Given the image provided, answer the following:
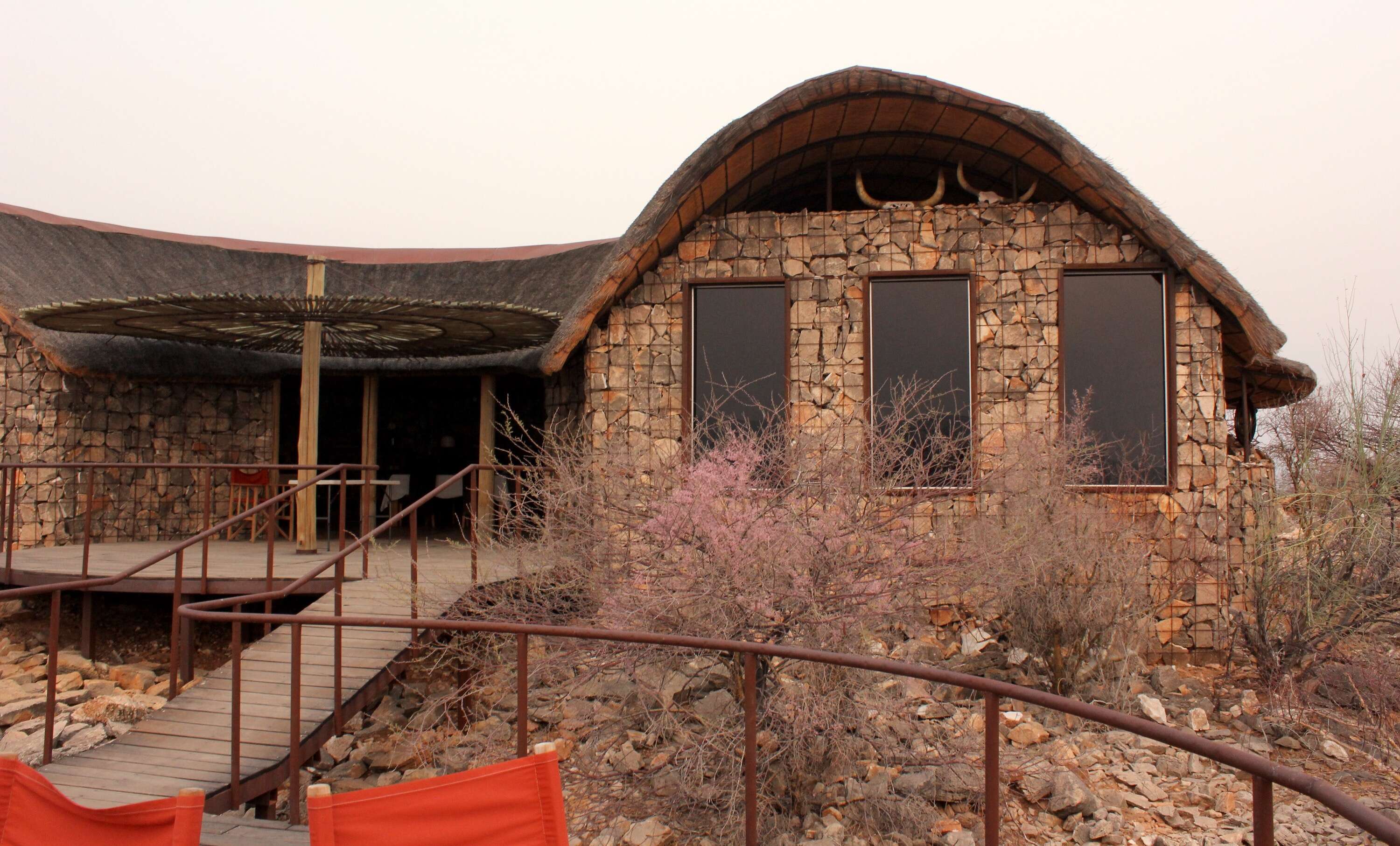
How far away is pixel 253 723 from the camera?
5.28m

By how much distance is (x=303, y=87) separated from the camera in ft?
95.2

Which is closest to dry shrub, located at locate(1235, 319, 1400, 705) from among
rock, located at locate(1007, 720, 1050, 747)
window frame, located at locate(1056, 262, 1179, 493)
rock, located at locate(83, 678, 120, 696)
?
window frame, located at locate(1056, 262, 1179, 493)

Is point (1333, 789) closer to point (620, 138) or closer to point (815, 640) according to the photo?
point (815, 640)

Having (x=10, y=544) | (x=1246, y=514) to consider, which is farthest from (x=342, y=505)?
(x=1246, y=514)

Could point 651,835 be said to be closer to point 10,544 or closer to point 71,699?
point 71,699

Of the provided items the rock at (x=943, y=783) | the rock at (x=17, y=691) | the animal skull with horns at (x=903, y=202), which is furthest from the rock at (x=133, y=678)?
the animal skull with horns at (x=903, y=202)

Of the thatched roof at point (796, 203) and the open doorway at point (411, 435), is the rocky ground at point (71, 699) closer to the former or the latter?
the thatched roof at point (796, 203)

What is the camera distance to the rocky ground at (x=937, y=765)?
490 cm

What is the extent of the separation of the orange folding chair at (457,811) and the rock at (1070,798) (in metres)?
3.63

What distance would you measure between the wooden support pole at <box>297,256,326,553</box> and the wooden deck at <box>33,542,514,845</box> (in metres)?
2.41

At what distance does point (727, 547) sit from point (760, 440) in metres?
1.31

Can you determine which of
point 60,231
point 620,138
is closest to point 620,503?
point 60,231

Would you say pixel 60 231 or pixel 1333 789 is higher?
pixel 60 231

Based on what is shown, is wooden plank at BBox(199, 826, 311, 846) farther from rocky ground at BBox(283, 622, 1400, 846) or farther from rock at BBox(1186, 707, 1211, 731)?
rock at BBox(1186, 707, 1211, 731)
